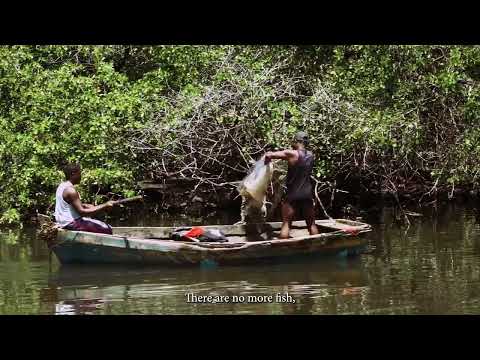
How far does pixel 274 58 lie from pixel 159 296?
6.50 m

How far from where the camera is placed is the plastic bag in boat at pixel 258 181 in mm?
10461

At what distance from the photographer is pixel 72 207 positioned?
9836mm

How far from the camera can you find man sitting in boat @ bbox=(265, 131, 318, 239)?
10250 millimetres

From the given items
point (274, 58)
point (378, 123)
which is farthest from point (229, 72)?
point (378, 123)

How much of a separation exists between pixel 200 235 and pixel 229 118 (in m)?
3.11

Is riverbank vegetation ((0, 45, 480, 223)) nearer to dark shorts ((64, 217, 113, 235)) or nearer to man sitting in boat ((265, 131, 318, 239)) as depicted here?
man sitting in boat ((265, 131, 318, 239))

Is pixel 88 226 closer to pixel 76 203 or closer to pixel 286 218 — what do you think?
pixel 76 203

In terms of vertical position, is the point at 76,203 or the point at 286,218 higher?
the point at 76,203

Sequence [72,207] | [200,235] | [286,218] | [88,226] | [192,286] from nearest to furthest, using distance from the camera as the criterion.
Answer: [192,286], [72,207], [88,226], [200,235], [286,218]

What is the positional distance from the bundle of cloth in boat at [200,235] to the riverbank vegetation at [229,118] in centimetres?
226

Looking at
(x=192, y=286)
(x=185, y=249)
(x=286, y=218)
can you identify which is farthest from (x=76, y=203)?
(x=286, y=218)

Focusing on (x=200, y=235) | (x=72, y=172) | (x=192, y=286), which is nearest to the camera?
(x=192, y=286)

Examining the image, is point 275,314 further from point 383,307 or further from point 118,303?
point 118,303

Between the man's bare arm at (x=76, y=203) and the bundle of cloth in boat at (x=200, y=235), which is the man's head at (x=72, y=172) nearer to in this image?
the man's bare arm at (x=76, y=203)
